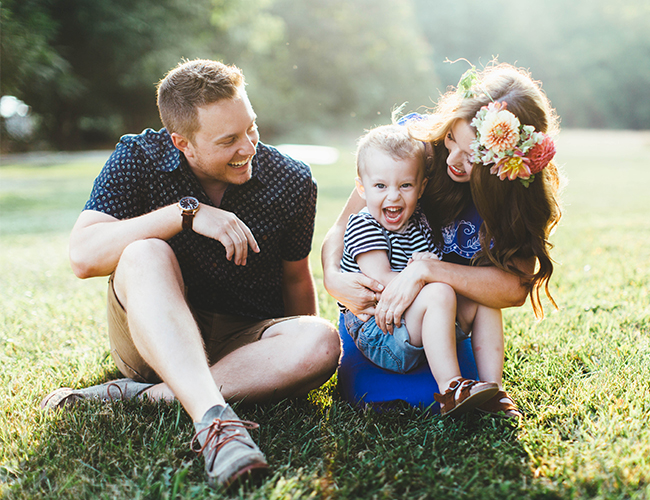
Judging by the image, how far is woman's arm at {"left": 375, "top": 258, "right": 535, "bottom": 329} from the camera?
2145 mm

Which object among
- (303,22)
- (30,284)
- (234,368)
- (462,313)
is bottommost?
(30,284)

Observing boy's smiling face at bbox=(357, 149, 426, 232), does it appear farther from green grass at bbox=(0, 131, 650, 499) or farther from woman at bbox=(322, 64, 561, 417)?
green grass at bbox=(0, 131, 650, 499)

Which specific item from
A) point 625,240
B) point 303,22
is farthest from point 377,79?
point 625,240

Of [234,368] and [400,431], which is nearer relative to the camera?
[400,431]

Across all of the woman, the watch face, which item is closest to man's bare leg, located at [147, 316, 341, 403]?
the woman

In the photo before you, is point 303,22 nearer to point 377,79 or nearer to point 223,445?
point 377,79

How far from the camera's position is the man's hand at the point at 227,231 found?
210cm

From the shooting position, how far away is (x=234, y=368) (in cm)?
219

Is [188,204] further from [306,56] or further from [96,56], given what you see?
[306,56]

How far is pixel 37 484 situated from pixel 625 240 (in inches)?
222

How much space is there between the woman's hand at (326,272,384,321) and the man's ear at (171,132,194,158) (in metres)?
0.82

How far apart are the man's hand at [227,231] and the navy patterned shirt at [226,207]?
0.30 meters

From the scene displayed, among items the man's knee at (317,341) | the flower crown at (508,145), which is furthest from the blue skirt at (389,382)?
the flower crown at (508,145)

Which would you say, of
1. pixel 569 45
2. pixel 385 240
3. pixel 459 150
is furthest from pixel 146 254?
pixel 569 45
